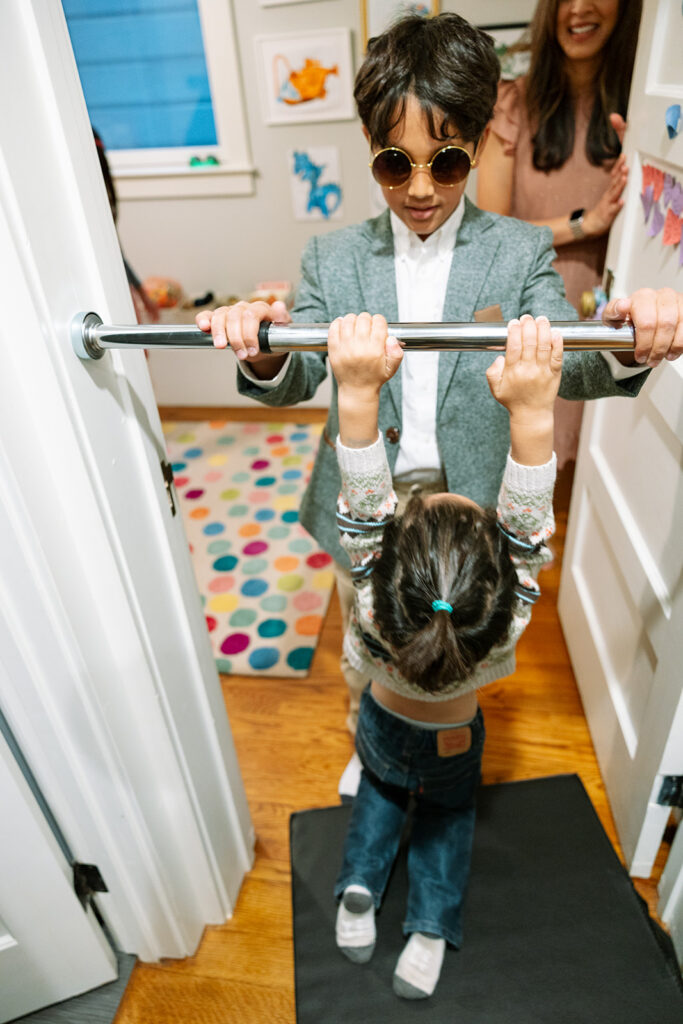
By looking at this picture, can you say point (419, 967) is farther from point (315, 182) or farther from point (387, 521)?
point (315, 182)

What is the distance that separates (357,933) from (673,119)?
1.34 metres

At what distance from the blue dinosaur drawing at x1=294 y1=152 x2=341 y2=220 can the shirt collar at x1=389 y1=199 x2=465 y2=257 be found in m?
1.65

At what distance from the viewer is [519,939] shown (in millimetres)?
1113

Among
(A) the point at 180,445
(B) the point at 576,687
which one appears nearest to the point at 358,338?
(B) the point at 576,687

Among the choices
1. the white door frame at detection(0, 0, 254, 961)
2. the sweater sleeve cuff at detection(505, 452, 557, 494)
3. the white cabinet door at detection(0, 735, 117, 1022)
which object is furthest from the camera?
the white cabinet door at detection(0, 735, 117, 1022)

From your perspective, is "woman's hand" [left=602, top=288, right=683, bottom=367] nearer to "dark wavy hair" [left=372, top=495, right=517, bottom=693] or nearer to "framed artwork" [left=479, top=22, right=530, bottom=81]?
"dark wavy hair" [left=372, top=495, right=517, bottom=693]

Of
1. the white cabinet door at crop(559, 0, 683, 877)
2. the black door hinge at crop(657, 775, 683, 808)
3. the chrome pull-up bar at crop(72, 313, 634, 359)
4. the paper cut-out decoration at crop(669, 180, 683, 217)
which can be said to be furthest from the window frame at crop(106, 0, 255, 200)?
the black door hinge at crop(657, 775, 683, 808)

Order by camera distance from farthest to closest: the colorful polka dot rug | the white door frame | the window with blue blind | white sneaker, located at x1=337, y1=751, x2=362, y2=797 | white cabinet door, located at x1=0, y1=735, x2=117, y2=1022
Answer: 1. the window with blue blind
2. the colorful polka dot rug
3. white sneaker, located at x1=337, y1=751, x2=362, y2=797
4. white cabinet door, located at x1=0, y1=735, x2=117, y2=1022
5. the white door frame

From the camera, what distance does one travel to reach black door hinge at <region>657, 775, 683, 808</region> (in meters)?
1.08

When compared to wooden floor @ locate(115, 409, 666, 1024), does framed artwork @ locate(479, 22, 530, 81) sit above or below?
above

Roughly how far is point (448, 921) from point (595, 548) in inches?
31.7

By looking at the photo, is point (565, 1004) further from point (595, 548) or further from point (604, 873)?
point (595, 548)

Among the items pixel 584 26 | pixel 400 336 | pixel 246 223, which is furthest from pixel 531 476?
pixel 246 223

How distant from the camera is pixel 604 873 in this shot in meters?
1.20
